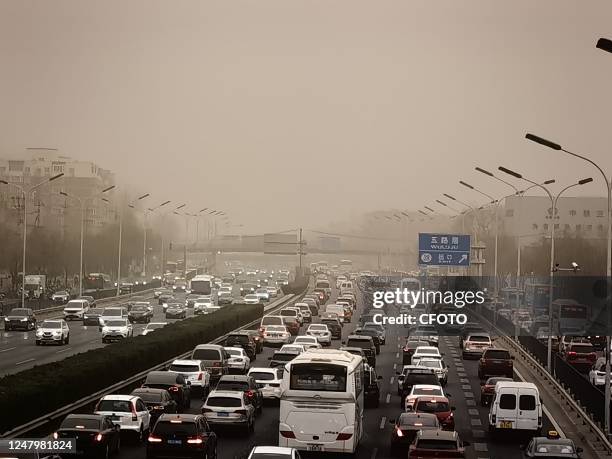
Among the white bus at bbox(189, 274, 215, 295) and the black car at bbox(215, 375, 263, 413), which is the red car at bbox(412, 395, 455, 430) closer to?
the black car at bbox(215, 375, 263, 413)

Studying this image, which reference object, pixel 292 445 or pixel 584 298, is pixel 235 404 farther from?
pixel 584 298

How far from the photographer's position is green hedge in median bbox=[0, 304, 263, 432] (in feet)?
117

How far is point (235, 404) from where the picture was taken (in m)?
39.4

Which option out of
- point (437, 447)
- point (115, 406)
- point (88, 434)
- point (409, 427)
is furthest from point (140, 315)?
point (437, 447)

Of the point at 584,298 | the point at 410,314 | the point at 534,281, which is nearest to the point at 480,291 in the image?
the point at 410,314

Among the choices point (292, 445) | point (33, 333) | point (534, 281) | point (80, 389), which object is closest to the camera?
point (292, 445)

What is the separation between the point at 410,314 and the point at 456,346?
10445mm

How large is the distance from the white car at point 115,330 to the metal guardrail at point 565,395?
2289 cm

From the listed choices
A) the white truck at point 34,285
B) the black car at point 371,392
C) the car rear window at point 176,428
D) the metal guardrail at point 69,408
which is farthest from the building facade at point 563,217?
the car rear window at point 176,428

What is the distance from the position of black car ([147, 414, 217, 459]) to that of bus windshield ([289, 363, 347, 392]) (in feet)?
13.4

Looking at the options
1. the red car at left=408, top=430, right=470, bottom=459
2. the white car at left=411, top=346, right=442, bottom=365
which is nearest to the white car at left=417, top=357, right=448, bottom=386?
the white car at left=411, top=346, right=442, bottom=365

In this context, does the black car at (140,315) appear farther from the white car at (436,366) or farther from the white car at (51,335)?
the white car at (436,366)

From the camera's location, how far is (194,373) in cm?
5031

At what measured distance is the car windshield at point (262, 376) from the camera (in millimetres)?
48719
